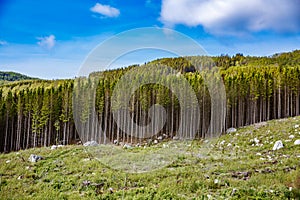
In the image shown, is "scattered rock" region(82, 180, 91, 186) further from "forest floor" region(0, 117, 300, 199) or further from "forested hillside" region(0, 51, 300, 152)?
"forested hillside" region(0, 51, 300, 152)

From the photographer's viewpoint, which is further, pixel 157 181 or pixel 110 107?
pixel 110 107

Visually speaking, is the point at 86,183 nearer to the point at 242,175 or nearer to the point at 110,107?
the point at 242,175

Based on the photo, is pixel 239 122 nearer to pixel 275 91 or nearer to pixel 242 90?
pixel 242 90

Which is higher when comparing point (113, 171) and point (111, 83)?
point (111, 83)

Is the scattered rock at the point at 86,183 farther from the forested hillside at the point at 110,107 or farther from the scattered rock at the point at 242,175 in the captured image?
the forested hillside at the point at 110,107

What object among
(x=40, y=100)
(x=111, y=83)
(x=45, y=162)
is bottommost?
(x=45, y=162)

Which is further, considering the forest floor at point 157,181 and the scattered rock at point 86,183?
the scattered rock at point 86,183

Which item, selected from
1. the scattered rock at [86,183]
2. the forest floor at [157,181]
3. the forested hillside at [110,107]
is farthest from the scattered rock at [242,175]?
the forested hillside at [110,107]

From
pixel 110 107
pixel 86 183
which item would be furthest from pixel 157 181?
pixel 110 107

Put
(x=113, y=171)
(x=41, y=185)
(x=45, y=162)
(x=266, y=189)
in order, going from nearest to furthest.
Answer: (x=266, y=189) < (x=41, y=185) < (x=113, y=171) < (x=45, y=162)

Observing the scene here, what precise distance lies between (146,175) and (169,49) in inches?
268

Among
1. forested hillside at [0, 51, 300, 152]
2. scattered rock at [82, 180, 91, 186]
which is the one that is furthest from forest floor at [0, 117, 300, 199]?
forested hillside at [0, 51, 300, 152]

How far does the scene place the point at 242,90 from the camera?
5219cm

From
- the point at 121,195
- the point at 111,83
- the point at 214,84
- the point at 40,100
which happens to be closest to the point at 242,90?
the point at 111,83
